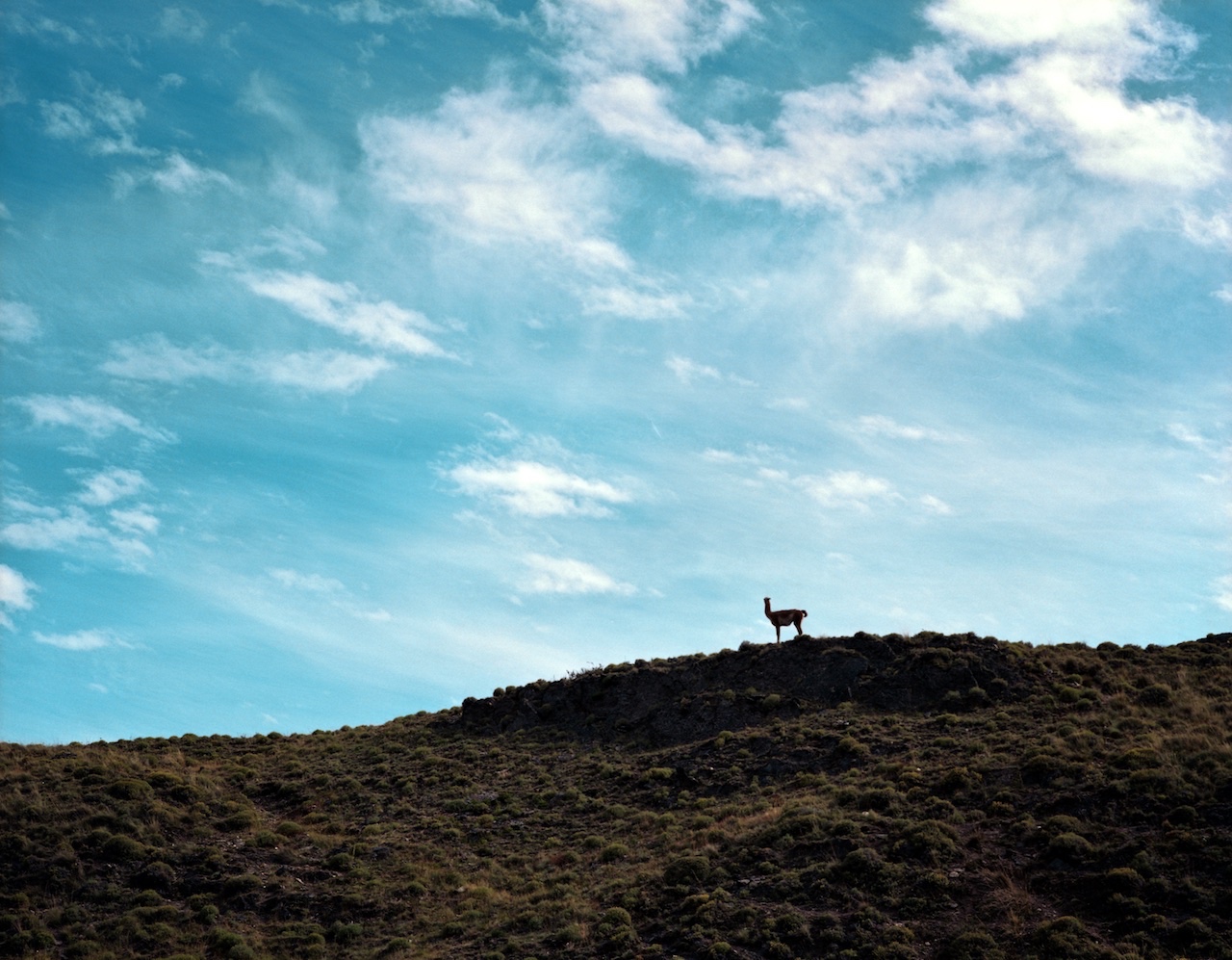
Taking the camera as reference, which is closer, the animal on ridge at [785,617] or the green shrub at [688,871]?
the green shrub at [688,871]

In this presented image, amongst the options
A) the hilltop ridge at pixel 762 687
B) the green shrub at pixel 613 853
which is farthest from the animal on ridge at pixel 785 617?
the green shrub at pixel 613 853

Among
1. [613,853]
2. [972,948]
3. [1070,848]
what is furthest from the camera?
[613,853]

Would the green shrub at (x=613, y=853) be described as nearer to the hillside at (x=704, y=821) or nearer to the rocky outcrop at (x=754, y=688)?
the hillside at (x=704, y=821)

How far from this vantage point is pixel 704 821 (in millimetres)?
33969

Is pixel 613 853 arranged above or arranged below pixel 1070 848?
above

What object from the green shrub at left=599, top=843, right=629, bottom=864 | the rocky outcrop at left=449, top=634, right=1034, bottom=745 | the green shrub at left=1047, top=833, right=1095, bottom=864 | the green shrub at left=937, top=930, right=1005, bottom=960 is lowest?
the green shrub at left=937, top=930, right=1005, bottom=960

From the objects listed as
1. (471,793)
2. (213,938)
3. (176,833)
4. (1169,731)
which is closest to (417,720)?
(471,793)

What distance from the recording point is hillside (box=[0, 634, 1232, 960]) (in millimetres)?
26969

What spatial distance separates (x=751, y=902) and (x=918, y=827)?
5.69 metres

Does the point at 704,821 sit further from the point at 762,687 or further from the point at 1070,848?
the point at 1070,848

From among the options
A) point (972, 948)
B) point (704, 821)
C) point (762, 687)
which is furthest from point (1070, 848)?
point (762, 687)

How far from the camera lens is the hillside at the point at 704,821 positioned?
27.0 m

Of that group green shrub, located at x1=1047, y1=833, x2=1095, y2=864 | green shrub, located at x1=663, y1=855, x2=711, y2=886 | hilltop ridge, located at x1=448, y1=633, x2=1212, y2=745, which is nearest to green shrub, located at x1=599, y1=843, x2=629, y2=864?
green shrub, located at x1=663, y1=855, x2=711, y2=886

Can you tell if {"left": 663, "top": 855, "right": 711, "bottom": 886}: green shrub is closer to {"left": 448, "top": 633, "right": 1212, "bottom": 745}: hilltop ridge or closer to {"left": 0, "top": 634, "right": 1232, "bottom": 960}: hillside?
{"left": 0, "top": 634, "right": 1232, "bottom": 960}: hillside
